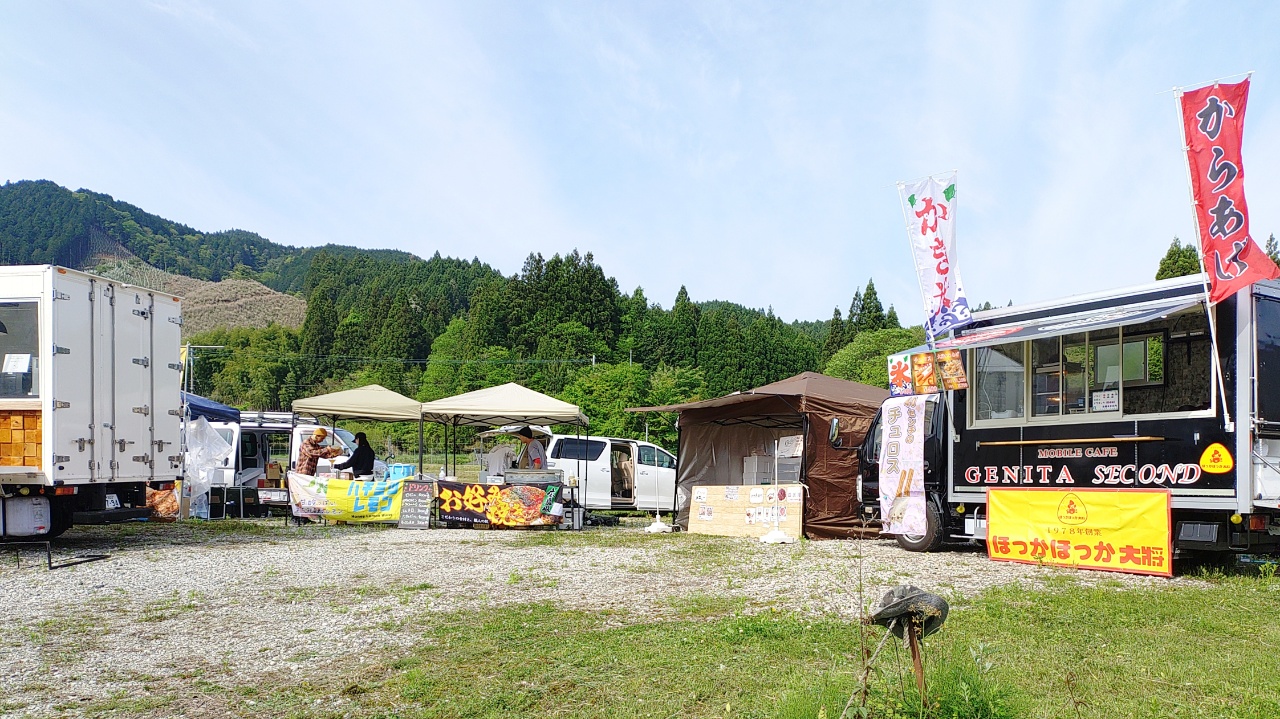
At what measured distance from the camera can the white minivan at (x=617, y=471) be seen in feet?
62.8

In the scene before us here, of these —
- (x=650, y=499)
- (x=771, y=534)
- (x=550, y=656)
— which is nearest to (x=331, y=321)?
(x=650, y=499)

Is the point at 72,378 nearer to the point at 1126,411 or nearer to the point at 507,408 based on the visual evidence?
the point at 507,408

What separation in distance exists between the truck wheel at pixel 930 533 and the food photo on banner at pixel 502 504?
602cm

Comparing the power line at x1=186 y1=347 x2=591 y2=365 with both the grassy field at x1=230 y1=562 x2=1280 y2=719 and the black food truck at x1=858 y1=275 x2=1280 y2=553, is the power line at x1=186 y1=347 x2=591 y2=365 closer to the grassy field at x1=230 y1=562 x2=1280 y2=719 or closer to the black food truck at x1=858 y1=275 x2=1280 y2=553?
the black food truck at x1=858 y1=275 x2=1280 y2=553

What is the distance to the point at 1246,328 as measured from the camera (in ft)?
28.0

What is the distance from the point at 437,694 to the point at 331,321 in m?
104

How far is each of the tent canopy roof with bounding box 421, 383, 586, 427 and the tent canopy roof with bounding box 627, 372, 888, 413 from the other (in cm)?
149

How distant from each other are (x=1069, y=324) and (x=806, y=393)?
505 centimetres

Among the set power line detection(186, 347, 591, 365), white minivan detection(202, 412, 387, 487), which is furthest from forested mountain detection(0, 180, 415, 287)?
white minivan detection(202, 412, 387, 487)

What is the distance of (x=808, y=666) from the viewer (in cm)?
502

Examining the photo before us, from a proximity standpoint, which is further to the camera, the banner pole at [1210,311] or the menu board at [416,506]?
the menu board at [416,506]

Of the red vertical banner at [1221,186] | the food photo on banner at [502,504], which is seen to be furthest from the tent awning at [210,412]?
the red vertical banner at [1221,186]

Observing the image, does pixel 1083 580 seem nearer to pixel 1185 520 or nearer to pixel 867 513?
pixel 1185 520

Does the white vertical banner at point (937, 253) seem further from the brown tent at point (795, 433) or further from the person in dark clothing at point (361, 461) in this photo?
the person in dark clothing at point (361, 461)
